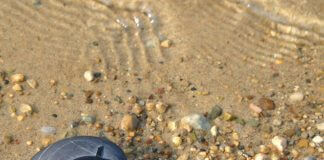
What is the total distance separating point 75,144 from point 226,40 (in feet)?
5.96

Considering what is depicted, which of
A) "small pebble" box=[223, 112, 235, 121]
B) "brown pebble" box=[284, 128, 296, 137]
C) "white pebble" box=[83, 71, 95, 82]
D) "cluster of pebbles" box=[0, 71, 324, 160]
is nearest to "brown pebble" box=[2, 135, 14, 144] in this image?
"cluster of pebbles" box=[0, 71, 324, 160]

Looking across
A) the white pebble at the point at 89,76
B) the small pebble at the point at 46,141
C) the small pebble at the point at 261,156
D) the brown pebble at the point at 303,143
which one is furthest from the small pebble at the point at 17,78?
the brown pebble at the point at 303,143

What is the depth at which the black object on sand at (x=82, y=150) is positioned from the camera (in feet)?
9.92

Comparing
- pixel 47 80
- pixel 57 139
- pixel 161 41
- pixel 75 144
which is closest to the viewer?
pixel 75 144

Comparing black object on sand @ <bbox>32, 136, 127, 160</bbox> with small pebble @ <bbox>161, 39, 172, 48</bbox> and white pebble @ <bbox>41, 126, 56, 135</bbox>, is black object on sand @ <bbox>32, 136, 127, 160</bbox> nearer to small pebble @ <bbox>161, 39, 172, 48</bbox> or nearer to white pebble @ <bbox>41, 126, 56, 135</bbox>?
white pebble @ <bbox>41, 126, 56, 135</bbox>

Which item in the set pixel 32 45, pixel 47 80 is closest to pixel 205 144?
pixel 47 80

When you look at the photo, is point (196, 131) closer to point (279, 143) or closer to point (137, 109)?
point (137, 109)

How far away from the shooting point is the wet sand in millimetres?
3703

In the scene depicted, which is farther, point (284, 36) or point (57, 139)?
point (284, 36)

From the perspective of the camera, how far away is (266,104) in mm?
3922

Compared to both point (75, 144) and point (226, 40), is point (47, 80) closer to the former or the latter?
point (75, 144)

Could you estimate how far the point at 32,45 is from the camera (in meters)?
4.17

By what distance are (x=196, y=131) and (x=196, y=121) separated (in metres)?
0.07

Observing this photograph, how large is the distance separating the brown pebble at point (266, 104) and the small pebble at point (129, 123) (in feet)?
3.23
